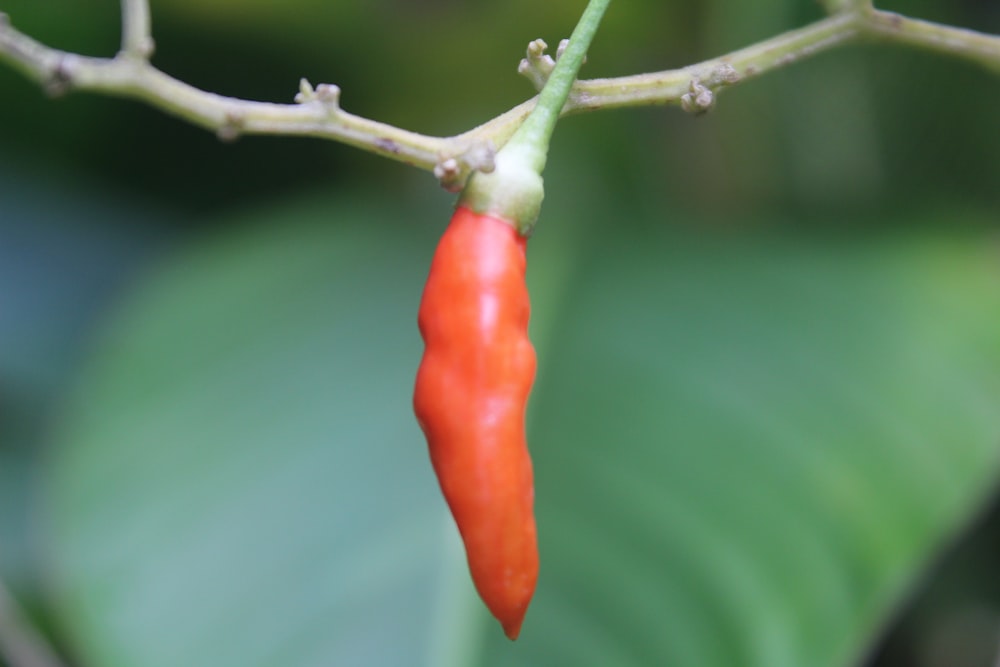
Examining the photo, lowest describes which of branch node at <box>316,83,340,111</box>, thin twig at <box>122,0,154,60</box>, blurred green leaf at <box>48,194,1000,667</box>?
blurred green leaf at <box>48,194,1000,667</box>

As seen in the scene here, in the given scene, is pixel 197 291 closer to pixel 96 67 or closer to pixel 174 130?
pixel 174 130

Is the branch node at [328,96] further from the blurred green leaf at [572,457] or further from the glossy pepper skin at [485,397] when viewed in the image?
the blurred green leaf at [572,457]

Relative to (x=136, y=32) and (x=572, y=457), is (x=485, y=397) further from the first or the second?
(x=572, y=457)

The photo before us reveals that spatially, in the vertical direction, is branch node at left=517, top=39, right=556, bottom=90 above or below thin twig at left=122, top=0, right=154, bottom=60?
below

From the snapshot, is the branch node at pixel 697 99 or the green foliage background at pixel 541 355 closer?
the branch node at pixel 697 99

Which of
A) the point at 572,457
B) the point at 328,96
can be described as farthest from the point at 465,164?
the point at 572,457

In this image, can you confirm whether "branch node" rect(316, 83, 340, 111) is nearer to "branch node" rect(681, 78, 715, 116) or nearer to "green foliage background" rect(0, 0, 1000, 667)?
"branch node" rect(681, 78, 715, 116)

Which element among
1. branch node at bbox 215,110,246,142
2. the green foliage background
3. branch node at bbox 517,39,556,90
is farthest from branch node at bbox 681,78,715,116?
the green foliage background

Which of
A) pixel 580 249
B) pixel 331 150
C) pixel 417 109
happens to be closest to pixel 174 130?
pixel 331 150

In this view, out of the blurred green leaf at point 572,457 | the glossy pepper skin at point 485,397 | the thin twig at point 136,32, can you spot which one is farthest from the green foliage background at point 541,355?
the thin twig at point 136,32
